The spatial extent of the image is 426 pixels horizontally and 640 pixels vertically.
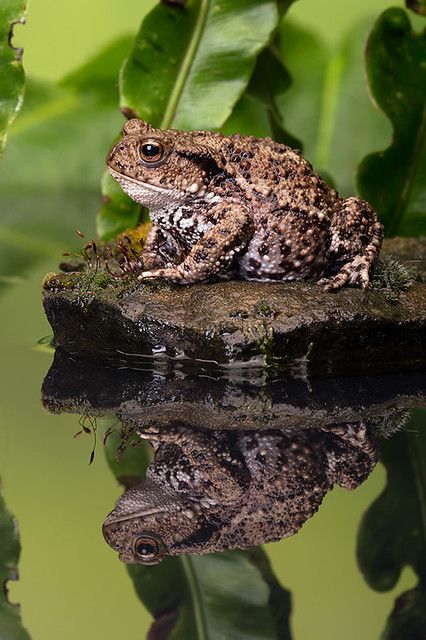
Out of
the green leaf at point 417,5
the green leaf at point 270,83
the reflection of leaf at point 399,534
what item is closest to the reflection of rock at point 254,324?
the reflection of leaf at point 399,534

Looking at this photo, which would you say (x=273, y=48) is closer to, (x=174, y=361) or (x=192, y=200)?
(x=192, y=200)

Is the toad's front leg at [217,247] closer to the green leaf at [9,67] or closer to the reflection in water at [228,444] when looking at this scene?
the reflection in water at [228,444]

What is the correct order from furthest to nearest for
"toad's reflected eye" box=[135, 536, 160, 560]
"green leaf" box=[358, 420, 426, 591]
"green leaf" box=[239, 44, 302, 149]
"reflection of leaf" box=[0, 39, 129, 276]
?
Answer: "reflection of leaf" box=[0, 39, 129, 276] < "green leaf" box=[239, 44, 302, 149] < "toad's reflected eye" box=[135, 536, 160, 560] < "green leaf" box=[358, 420, 426, 591]

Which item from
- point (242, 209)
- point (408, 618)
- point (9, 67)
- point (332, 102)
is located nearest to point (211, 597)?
point (408, 618)

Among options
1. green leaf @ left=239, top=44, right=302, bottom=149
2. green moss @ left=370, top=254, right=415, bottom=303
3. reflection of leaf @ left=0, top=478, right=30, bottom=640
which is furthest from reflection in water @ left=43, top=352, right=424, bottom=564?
green leaf @ left=239, top=44, right=302, bottom=149

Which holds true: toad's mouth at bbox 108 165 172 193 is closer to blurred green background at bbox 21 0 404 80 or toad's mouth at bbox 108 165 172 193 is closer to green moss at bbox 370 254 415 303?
A: green moss at bbox 370 254 415 303

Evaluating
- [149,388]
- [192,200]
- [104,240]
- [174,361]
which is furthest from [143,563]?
[104,240]

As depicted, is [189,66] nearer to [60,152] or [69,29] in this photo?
[60,152]
